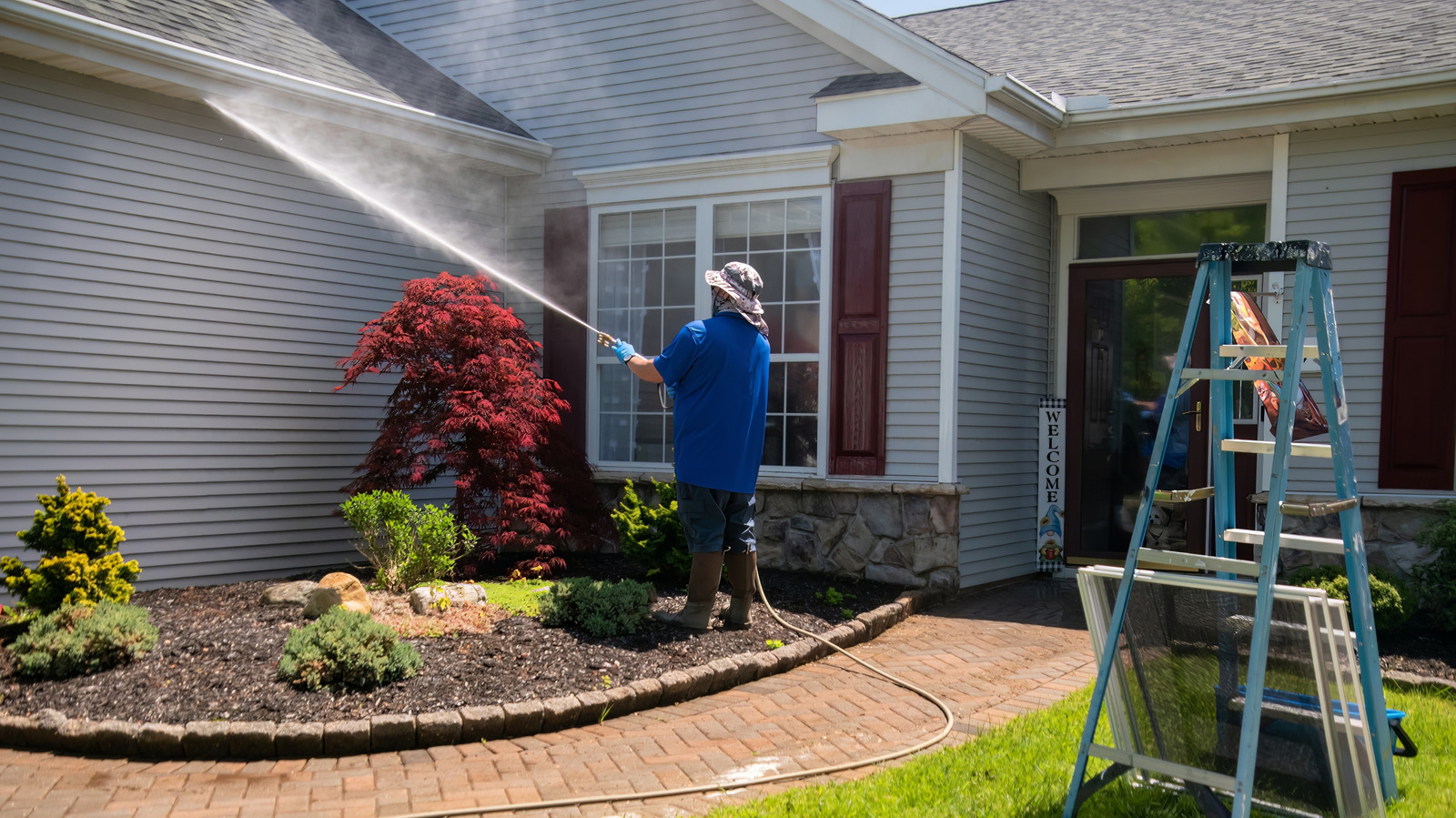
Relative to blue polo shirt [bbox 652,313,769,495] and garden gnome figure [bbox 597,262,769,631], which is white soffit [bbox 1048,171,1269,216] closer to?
garden gnome figure [bbox 597,262,769,631]

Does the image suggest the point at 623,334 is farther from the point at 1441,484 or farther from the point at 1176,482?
the point at 1441,484

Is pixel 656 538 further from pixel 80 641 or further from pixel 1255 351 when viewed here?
pixel 1255 351

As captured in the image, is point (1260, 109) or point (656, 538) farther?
point (1260, 109)

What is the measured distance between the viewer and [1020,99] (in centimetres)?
723

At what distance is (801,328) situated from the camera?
839cm

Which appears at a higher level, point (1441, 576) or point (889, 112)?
point (889, 112)

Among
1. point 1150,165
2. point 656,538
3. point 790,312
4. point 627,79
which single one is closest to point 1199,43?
point 1150,165

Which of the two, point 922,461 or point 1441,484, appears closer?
point 1441,484

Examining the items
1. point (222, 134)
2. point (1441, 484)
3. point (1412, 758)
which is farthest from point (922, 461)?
point (222, 134)

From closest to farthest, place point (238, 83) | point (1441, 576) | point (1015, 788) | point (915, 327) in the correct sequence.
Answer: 1. point (1015, 788)
2. point (1441, 576)
3. point (238, 83)
4. point (915, 327)

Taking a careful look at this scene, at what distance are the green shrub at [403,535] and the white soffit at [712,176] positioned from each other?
138 inches

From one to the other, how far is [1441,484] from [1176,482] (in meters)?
2.14

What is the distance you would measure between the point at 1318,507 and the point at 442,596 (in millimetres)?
4475

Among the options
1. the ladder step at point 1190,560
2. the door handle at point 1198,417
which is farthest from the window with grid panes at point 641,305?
the ladder step at point 1190,560
